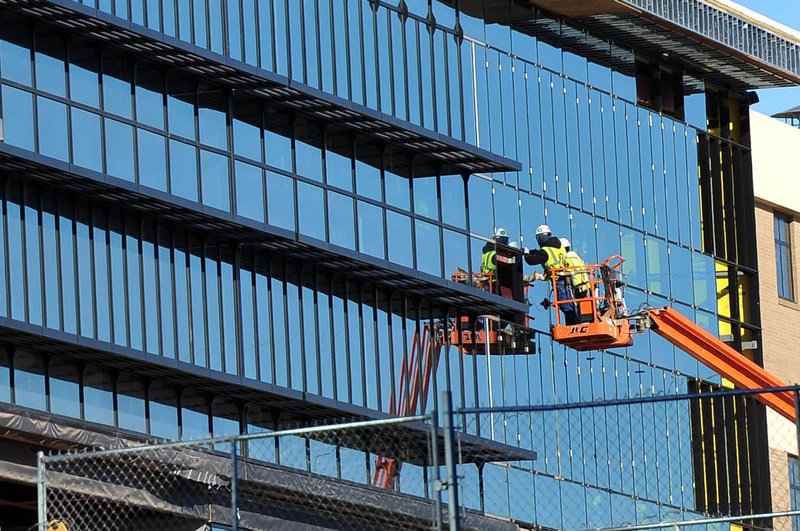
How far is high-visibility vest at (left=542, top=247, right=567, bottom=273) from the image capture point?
42531 millimetres

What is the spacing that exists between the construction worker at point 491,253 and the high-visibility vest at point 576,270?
1.31 m

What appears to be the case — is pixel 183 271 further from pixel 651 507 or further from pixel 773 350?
pixel 773 350

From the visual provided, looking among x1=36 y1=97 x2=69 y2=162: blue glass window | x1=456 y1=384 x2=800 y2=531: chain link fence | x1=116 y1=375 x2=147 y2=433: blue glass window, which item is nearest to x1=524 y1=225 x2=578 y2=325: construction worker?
x1=456 y1=384 x2=800 y2=531: chain link fence

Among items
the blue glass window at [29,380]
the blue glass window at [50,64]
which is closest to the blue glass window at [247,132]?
the blue glass window at [50,64]

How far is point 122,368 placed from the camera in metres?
34.4

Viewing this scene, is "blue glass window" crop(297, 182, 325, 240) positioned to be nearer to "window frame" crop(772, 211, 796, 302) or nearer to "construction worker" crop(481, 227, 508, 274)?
"construction worker" crop(481, 227, 508, 274)

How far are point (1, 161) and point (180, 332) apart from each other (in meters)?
4.90

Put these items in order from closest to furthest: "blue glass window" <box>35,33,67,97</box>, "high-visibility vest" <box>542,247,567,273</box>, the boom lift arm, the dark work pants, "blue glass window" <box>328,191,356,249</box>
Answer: "blue glass window" <box>35,33,67,97</box>, "blue glass window" <box>328,191,356,249</box>, "high-visibility vest" <box>542,247,567,273</box>, the dark work pants, the boom lift arm

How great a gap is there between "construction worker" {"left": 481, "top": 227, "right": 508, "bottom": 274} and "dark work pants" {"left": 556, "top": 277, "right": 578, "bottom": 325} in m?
1.35

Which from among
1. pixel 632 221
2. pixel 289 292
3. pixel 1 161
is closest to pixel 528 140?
pixel 632 221

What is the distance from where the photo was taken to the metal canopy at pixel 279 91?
3291 cm

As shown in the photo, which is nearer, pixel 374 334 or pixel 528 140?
pixel 374 334

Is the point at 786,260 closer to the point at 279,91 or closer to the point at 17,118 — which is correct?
the point at 279,91

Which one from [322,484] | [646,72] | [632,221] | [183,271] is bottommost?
[322,484]
